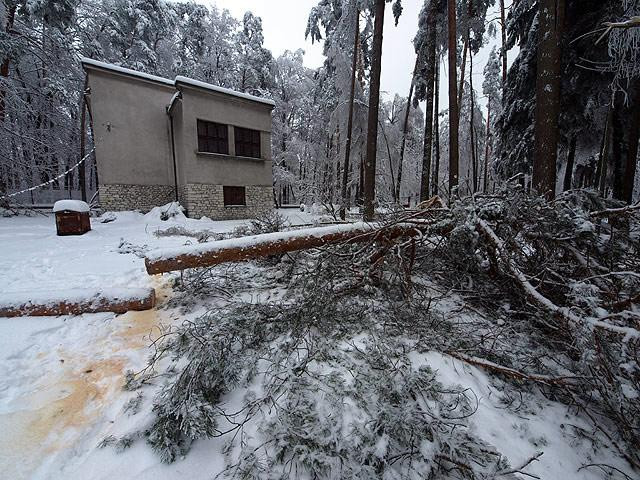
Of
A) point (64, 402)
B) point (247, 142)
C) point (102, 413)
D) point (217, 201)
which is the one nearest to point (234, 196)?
point (217, 201)

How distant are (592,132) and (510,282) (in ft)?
28.0

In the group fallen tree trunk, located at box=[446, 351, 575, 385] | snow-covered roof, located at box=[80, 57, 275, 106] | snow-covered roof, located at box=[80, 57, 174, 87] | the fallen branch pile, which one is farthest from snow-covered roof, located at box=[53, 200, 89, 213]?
fallen tree trunk, located at box=[446, 351, 575, 385]

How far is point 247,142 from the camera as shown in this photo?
45.4 feet

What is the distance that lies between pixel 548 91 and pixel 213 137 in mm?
12137

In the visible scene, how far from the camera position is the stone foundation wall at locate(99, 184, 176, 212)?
39.9 ft

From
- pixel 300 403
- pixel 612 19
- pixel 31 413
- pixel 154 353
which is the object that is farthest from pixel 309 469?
pixel 612 19

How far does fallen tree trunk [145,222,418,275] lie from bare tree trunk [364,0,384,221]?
5172 mm

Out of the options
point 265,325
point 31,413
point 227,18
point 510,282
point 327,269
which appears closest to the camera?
point 31,413

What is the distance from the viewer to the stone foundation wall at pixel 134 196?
12156mm

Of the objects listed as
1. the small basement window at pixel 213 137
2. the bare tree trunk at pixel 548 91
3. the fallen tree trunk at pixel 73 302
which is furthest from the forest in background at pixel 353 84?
the small basement window at pixel 213 137

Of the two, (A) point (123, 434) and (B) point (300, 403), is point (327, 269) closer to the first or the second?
(B) point (300, 403)

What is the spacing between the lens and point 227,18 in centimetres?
2331

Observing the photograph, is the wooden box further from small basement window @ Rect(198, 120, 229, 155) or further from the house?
small basement window @ Rect(198, 120, 229, 155)

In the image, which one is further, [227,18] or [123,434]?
[227,18]
